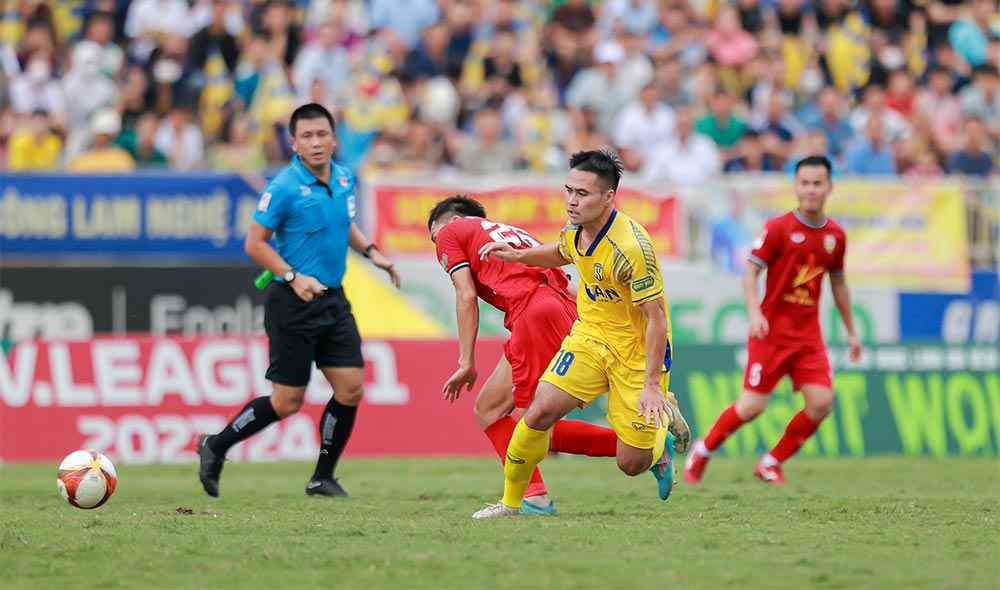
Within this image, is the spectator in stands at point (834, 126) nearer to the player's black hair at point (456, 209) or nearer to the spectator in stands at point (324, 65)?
the spectator in stands at point (324, 65)

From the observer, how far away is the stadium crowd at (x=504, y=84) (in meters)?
18.7

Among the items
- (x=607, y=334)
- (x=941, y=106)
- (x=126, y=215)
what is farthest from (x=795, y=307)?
(x=941, y=106)

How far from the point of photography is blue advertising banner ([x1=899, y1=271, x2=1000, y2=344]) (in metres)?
18.5

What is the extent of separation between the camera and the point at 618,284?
27.3ft

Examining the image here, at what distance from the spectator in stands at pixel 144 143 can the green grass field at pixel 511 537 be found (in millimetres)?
7272

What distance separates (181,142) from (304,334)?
9062 millimetres

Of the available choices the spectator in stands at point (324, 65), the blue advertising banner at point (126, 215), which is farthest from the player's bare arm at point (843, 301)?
the spectator in stands at point (324, 65)

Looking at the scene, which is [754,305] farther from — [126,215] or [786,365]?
[126,215]

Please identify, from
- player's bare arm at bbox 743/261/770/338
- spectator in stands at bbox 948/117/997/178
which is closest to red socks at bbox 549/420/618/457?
player's bare arm at bbox 743/261/770/338

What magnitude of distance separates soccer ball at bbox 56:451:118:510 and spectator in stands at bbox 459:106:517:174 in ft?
31.9

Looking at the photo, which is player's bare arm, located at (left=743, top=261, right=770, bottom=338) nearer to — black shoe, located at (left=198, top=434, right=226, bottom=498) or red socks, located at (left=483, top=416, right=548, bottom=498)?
red socks, located at (left=483, top=416, right=548, bottom=498)

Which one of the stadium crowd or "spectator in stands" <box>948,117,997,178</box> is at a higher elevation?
the stadium crowd

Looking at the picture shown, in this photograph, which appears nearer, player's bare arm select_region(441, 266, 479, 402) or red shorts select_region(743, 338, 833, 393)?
player's bare arm select_region(441, 266, 479, 402)

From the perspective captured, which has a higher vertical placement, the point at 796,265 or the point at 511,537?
the point at 796,265
